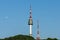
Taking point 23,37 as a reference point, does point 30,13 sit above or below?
above

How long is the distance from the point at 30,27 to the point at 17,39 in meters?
58.4

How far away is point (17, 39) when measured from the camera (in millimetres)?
136750

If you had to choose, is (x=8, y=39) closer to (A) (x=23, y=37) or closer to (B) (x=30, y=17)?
(A) (x=23, y=37)

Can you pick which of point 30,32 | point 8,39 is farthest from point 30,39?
point 30,32

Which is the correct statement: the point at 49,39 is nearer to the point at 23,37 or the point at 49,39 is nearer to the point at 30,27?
the point at 23,37

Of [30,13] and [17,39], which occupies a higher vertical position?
[30,13]

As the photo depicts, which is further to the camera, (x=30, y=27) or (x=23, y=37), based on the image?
(x=30, y=27)

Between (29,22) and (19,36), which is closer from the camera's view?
(19,36)

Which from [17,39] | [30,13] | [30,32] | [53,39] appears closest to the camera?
[17,39]

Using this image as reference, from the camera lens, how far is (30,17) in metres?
182

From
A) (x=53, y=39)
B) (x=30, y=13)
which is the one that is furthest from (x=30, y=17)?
(x=53, y=39)

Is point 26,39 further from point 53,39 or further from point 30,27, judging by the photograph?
point 30,27

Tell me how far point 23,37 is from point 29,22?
55063 millimetres

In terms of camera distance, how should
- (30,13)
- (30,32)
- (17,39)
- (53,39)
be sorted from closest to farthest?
1. (17,39)
2. (53,39)
3. (30,13)
4. (30,32)
